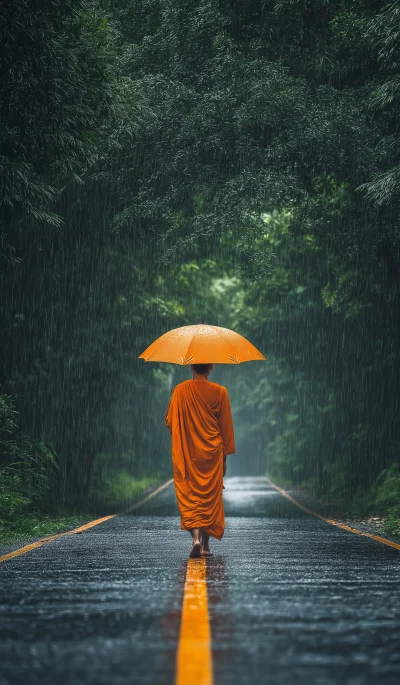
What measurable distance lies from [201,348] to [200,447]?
1.04 meters

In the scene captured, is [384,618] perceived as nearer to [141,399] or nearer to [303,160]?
[303,160]

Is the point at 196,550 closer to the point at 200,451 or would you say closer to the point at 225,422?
the point at 200,451

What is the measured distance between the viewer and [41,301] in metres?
19.2

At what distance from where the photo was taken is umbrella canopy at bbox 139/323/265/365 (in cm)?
985

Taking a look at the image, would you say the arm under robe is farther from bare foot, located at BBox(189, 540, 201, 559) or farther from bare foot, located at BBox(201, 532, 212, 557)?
bare foot, located at BBox(189, 540, 201, 559)

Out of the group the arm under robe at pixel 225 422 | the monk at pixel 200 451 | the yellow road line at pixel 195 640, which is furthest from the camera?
the arm under robe at pixel 225 422

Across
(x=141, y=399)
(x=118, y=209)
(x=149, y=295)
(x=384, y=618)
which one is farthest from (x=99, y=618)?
(x=141, y=399)

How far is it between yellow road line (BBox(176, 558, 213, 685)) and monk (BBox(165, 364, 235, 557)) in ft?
6.96

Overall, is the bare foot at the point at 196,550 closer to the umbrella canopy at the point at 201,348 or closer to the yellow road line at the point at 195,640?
the umbrella canopy at the point at 201,348

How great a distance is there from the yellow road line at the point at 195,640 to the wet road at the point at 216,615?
46 millimetres

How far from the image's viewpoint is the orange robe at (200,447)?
9.36 metres

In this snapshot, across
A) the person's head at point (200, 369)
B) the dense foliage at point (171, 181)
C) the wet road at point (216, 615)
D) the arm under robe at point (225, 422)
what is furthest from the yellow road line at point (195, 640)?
the dense foliage at point (171, 181)

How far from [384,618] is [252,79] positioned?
1193 centimetres

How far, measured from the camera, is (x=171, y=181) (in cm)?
1711
